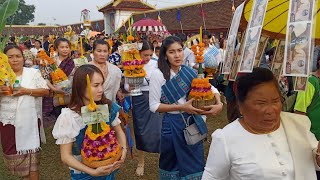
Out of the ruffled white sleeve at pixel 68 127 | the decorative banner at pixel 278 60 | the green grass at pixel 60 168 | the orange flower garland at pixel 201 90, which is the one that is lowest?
the green grass at pixel 60 168

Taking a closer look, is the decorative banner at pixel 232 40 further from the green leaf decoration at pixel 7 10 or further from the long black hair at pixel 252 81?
the green leaf decoration at pixel 7 10

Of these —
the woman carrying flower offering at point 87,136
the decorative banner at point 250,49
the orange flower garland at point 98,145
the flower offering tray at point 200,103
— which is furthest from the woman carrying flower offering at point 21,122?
the decorative banner at point 250,49

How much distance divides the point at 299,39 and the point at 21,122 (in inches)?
115

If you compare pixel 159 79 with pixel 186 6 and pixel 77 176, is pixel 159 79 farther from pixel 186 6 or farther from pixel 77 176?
pixel 186 6

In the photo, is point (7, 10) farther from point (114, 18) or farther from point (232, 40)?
point (114, 18)

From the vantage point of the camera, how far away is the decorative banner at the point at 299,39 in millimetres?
1333

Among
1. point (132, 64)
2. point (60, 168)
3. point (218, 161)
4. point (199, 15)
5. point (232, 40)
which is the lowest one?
point (60, 168)

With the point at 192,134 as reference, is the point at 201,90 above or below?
above

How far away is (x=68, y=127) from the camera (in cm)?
248

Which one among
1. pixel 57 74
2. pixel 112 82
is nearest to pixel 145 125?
pixel 112 82

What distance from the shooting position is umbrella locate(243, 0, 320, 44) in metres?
1.96

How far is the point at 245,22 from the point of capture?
2.05 m

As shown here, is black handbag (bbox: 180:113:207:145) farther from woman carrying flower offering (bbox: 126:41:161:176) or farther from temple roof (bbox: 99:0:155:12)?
temple roof (bbox: 99:0:155:12)

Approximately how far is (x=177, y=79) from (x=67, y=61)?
232 cm
